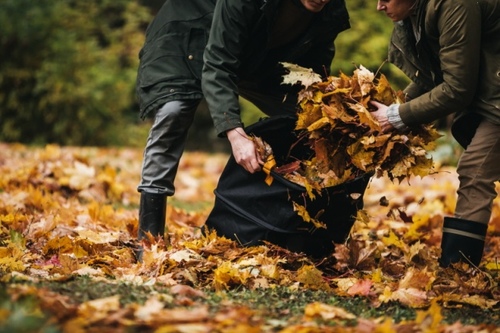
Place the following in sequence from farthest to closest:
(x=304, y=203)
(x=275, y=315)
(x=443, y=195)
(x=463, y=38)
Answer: (x=443, y=195), (x=304, y=203), (x=463, y=38), (x=275, y=315)

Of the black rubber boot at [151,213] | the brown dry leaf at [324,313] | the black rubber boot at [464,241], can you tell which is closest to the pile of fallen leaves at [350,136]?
the black rubber boot at [464,241]

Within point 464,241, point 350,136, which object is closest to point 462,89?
point 350,136

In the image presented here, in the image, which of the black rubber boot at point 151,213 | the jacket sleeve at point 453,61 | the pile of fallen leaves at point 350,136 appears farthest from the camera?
the black rubber boot at point 151,213

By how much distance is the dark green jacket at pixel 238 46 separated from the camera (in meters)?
3.48

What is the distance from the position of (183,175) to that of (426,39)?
4929mm

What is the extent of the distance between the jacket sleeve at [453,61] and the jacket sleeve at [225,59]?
0.80m

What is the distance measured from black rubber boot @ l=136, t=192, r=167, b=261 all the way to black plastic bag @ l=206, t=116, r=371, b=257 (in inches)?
11.8

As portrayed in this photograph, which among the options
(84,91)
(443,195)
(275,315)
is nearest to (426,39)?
(275,315)

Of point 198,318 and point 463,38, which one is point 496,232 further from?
point 198,318

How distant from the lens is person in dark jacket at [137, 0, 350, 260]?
3.50m

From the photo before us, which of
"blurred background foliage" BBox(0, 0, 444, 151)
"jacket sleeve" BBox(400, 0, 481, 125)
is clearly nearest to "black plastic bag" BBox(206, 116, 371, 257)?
"jacket sleeve" BBox(400, 0, 481, 125)

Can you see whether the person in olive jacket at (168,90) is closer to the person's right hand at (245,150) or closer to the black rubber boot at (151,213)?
the black rubber boot at (151,213)

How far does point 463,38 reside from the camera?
3193 millimetres

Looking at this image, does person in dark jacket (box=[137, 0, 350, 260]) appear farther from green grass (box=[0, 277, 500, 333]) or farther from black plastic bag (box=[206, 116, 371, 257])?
green grass (box=[0, 277, 500, 333])
